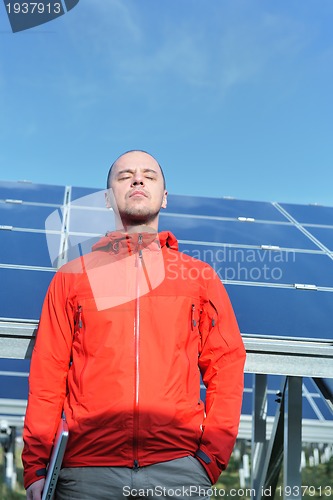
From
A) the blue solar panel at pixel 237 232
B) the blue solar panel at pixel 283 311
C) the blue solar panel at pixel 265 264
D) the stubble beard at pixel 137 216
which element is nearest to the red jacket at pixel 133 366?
the stubble beard at pixel 137 216

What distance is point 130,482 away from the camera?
2.47 meters

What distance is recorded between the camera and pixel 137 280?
2.82 meters

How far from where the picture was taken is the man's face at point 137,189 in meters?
3.03

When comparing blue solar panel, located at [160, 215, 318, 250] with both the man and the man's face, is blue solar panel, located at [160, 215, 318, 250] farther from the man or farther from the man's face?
the man

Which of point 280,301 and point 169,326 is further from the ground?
point 280,301

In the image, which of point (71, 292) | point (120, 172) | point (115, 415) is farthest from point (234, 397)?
point (120, 172)

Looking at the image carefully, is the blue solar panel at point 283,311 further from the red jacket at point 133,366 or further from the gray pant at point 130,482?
the gray pant at point 130,482

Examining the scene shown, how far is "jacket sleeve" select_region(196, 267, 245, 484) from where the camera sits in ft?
8.48

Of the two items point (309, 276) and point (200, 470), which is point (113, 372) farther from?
point (309, 276)

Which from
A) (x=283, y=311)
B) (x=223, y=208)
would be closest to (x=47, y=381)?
(x=283, y=311)

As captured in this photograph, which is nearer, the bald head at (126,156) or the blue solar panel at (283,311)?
the bald head at (126,156)

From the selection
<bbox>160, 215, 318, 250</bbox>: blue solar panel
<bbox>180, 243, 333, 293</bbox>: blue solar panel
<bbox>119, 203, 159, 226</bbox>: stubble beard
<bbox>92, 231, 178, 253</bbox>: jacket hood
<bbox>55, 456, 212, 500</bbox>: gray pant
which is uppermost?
<bbox>160, 215, 318, 250</bbox>: blue solar panel

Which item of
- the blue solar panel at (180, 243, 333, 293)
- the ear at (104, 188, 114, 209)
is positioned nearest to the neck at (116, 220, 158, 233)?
the ear at (104, 188, 114, 209)

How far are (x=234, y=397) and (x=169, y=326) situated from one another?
0.43 m
